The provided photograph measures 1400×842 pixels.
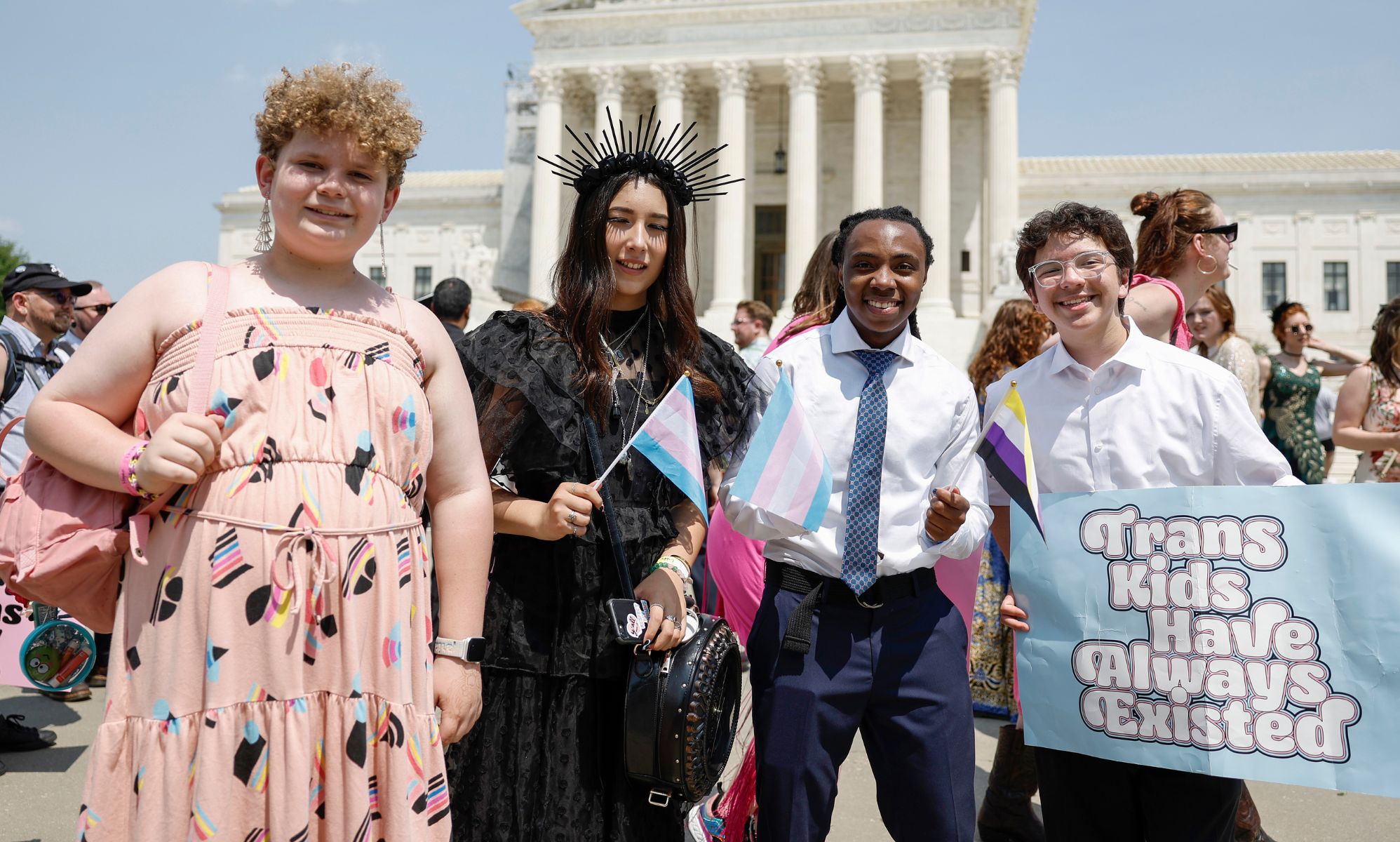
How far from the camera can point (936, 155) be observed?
3344 centimetres

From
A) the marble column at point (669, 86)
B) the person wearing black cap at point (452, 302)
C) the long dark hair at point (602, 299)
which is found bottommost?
the long dark hair at point (602, 299)

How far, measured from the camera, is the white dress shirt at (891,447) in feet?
9.09

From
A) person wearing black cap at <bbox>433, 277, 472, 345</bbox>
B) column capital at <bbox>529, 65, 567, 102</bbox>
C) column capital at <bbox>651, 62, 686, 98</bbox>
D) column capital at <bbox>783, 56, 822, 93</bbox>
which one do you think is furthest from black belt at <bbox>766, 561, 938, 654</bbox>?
column capital at <bbox>529, 65, 567, 102</bbox>

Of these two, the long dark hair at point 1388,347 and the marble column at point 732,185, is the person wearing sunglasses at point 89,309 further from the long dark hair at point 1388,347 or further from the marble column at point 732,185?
the marble column at point 732,185

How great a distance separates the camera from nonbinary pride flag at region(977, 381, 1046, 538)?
2.69 meters

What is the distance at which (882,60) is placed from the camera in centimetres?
3434

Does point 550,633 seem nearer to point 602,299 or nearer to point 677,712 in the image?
point 677,712

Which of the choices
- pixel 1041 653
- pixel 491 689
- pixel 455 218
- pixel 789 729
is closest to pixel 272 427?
pixel 491 689

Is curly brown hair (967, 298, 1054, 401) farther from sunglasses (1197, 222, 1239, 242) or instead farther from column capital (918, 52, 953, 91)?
column capital (918, 52, 953, 91)

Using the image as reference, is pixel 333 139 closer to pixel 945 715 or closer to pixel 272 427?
pixel 272 427

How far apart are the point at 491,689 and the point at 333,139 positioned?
1438 mm

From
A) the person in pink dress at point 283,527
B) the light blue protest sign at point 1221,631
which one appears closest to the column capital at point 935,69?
the light blue protest sign at point 1221,631

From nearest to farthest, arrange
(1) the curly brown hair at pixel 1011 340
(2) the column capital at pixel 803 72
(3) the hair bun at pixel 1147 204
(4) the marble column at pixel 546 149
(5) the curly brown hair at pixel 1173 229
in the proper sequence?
(5) the curly brown hair at pixel 1173 229 < (3) the hair bun at pixel 1147 204 < (1) the curly brown hair at pixel 1011 340 < (2) the column capital at pixel 803 72 < (4) the marble column at pixel 546 149

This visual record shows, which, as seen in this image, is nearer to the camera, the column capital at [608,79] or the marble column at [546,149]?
the marble column at [546,149]
